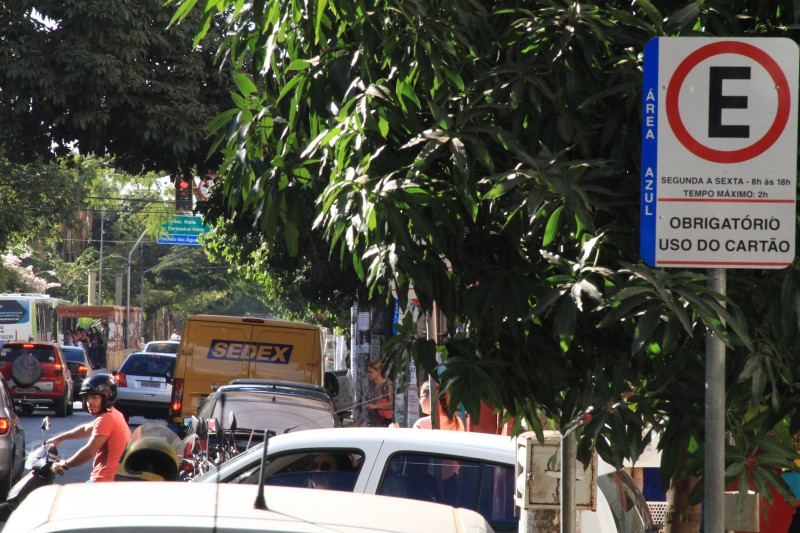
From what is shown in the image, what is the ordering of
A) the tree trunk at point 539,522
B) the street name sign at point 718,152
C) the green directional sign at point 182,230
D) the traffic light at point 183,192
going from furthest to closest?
the green directional sign at point 182,230
the traffic light at point 183,192
the tree trunk at point 539,522
the street name sign at point 718,152

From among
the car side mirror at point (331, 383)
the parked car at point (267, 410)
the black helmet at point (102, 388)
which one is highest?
the black helmet at point (102, 388)

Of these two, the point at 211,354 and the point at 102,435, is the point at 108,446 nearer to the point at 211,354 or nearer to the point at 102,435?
the point at 102,435

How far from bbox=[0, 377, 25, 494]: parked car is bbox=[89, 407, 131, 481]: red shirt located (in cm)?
457

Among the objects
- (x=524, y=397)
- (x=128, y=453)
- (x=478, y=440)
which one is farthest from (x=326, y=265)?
(x=524, y=397)

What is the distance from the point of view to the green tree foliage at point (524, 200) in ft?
10.4

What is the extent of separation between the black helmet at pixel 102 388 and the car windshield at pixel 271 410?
2624 mm

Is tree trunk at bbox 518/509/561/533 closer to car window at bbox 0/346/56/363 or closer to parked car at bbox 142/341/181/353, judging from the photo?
car window at bbox 0/346/56/363

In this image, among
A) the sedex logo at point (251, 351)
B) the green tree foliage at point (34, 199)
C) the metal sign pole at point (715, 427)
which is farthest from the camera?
the green tree foliage at point (34, 199)

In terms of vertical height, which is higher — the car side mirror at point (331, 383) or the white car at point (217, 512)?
the white car at point (217, 512)

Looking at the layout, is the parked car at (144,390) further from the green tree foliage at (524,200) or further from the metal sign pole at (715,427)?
the metal sign pole at (715,427)

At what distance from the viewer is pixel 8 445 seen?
43.2 feet

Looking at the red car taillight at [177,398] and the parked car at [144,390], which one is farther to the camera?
the parked car at [144,390]

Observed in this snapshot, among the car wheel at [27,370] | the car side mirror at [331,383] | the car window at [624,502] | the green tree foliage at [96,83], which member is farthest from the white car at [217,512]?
the car wheel at [27,370]

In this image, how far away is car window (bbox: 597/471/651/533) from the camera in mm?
6070
